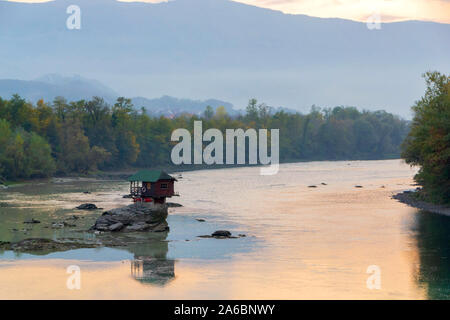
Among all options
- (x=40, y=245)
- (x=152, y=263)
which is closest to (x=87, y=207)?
(x=40, y=245)

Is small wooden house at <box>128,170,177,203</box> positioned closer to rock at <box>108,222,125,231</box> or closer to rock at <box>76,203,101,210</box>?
rock at <box>76,203,101,210</box>

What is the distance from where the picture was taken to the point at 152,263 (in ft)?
152

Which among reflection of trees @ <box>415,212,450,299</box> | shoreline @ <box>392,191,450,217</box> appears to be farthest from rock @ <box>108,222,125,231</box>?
shoreline @ <box>392,191,450,217</box>

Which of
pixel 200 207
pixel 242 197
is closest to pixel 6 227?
pixel 200 207

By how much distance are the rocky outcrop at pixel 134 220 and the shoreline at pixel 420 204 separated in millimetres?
33308

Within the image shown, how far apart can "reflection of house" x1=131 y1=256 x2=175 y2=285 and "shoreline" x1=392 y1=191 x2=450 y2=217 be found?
39.5m

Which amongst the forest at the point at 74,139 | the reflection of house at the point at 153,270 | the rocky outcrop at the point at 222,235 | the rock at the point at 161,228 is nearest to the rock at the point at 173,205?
the rock at the point at 161,228

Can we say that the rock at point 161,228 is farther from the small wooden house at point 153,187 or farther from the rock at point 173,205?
the rock at point 173,205

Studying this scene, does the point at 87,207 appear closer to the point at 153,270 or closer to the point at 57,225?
the point at 57,225

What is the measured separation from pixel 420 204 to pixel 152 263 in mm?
46717

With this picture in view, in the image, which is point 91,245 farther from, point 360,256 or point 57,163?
point 57,163

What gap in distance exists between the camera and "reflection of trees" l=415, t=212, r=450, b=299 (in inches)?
1551

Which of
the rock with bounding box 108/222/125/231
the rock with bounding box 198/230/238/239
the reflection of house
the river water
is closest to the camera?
the river water
